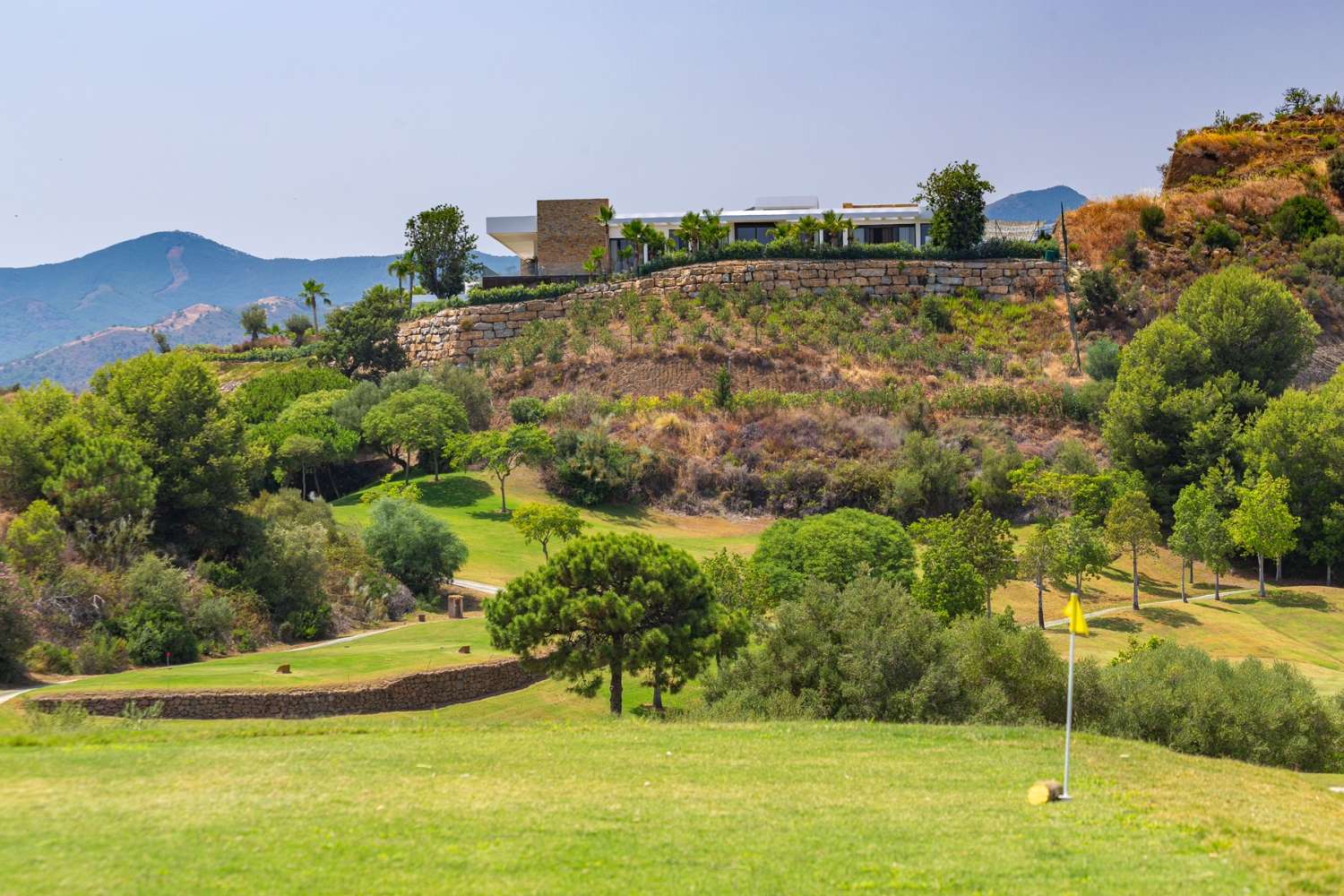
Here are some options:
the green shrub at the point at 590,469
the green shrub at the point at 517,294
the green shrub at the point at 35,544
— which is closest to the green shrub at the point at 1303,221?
Answer: the green shrub at the point at 517,294

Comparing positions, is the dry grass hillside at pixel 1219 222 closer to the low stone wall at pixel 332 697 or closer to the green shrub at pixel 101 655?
the low stone wall at pixel 332 697

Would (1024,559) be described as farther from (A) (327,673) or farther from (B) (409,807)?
(B) (409,807)

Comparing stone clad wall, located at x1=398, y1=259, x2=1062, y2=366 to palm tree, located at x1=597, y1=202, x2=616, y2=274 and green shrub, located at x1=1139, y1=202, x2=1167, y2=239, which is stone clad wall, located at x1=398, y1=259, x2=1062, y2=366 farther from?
green shrub, located at x1=1139, y1=202, x2=1167, y2=239

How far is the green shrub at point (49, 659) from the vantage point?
78.9 ft

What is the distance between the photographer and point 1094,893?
31.4 feet

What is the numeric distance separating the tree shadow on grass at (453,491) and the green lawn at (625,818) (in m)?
33.0

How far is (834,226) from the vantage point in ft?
218

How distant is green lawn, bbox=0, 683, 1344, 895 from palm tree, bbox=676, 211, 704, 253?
171 ft

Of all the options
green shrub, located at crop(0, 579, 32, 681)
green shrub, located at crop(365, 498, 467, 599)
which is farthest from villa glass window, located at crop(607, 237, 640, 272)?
green shrub, located at crop(0, 579, 32, 681)

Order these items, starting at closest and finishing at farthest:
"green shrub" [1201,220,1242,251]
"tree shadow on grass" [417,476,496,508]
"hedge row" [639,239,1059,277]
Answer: "tree shadow on grass" [417,476,496,508]
"green shrub" [1201,220,1242,251]
"hedge row" [639,239,1059,277]

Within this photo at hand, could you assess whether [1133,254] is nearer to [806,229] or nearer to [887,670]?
[806,229]

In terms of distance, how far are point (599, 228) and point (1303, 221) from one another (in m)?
36.9

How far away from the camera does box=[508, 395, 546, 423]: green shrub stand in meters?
55.6

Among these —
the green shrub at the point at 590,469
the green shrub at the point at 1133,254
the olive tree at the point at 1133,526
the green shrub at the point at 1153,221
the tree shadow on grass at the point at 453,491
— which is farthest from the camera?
the green shrub at the point at 1153,221
